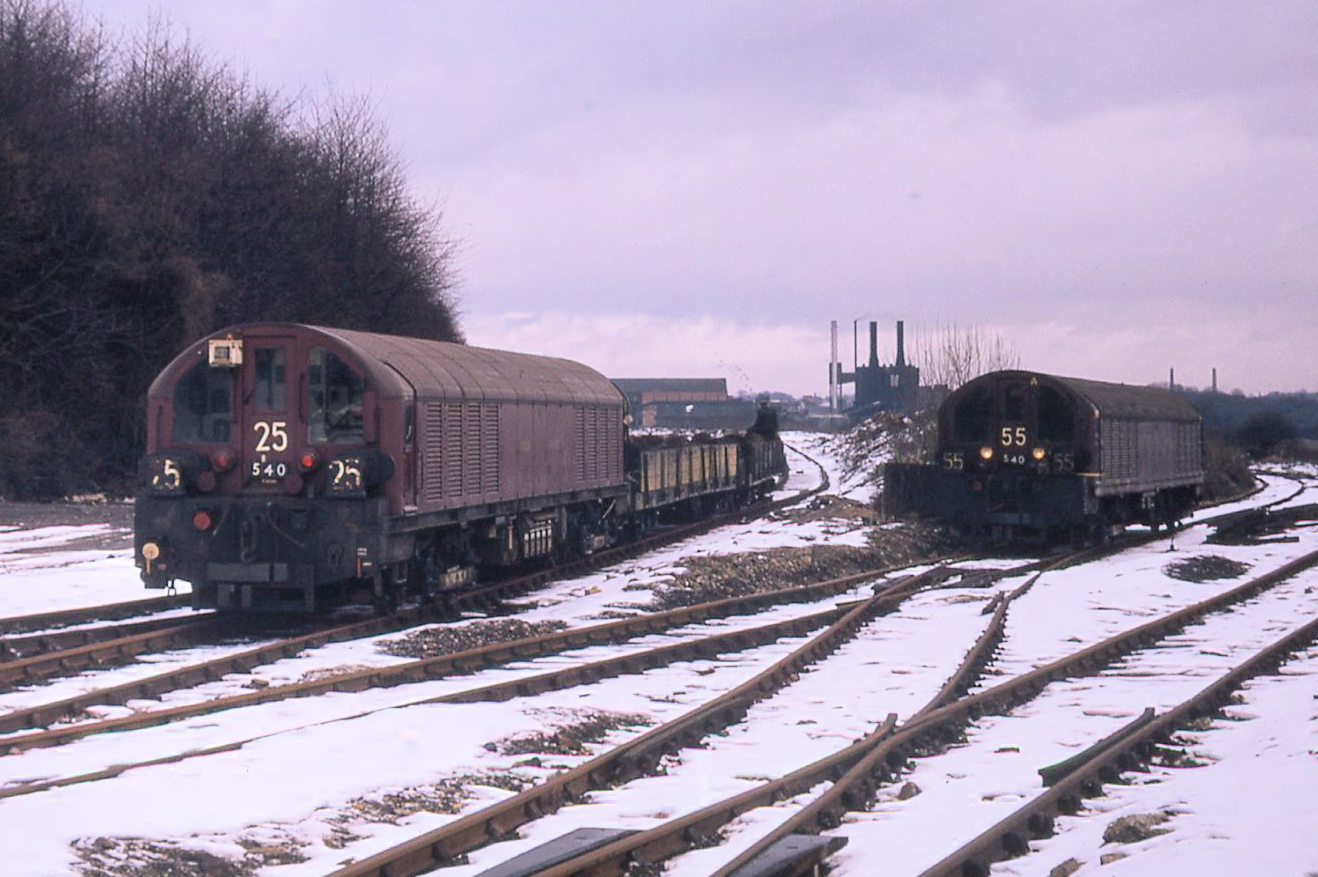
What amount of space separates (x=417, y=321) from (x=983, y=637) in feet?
147

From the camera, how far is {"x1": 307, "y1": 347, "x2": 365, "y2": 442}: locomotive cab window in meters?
15.8

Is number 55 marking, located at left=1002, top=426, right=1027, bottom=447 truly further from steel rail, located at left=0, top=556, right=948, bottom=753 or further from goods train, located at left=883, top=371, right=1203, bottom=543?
steel rail, located at left=0, top=556, right=948, bottom=753

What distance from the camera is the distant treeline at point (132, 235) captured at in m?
38.0

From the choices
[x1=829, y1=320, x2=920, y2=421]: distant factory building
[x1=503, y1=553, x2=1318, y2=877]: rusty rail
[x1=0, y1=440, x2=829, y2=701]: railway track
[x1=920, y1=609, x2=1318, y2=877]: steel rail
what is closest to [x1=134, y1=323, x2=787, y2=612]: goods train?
[x1=0, y1=440, x2=829, y2=701]: railway track

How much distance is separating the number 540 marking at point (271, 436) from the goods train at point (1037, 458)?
16050 millimetres

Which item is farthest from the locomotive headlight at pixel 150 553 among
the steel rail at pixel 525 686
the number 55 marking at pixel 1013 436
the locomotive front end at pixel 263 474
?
the number 55 marking at pixel 1013 436

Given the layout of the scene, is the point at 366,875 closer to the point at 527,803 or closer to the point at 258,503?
the point at 527,803

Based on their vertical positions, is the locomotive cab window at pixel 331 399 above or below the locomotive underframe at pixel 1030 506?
above

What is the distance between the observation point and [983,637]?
1476 centimetres

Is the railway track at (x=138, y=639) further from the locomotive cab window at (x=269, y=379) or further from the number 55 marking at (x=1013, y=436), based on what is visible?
the number 55 marking at (x=1013, y=436)

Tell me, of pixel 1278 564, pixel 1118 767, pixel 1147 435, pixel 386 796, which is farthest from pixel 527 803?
pixel 1147 435

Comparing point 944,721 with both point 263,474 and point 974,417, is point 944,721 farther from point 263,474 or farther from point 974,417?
point 974,417

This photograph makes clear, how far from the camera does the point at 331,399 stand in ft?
52.1

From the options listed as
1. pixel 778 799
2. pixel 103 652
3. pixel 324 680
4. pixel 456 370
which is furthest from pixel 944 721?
pixel 456 370
